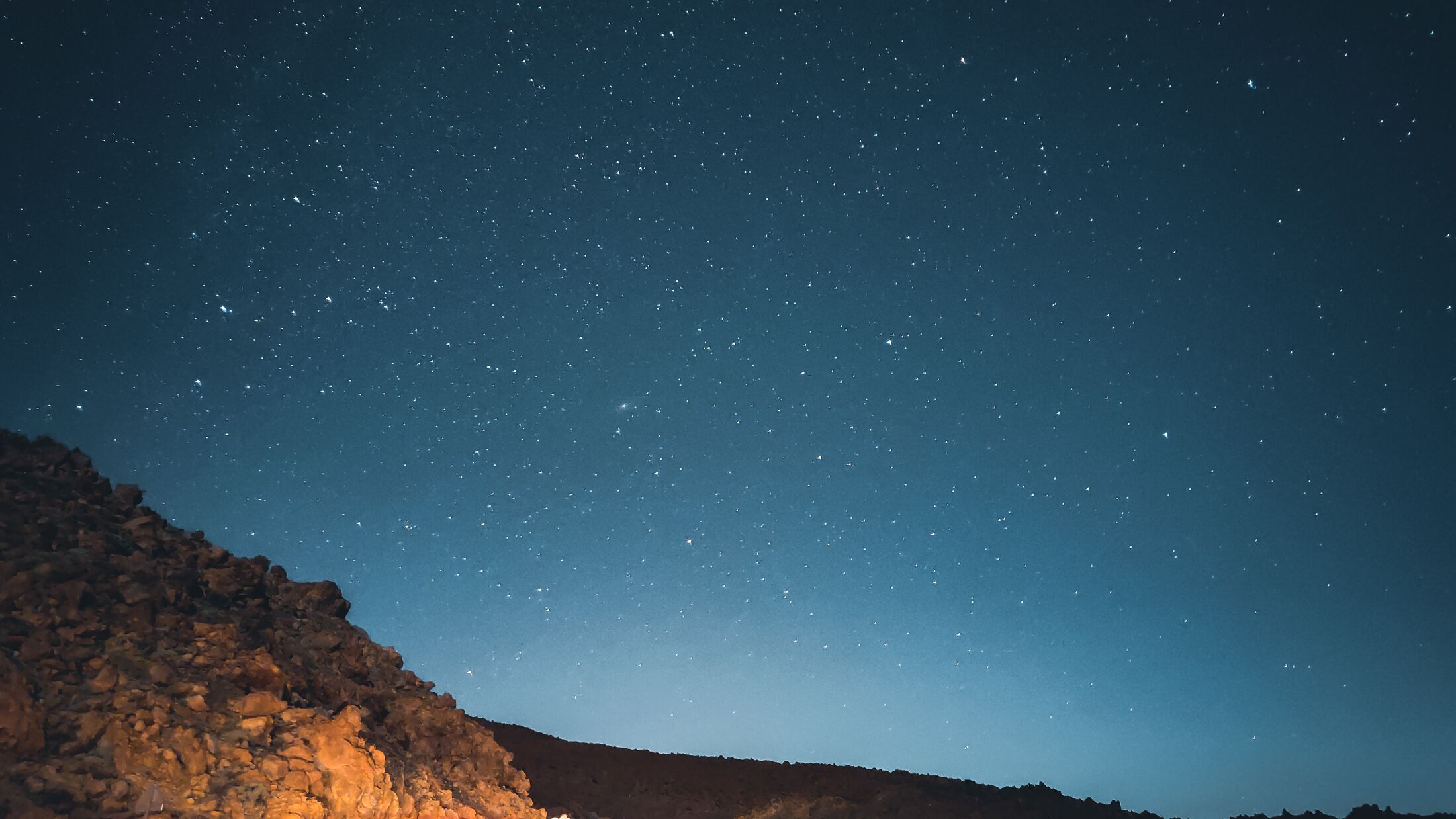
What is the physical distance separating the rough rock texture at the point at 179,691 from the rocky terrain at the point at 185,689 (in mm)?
22

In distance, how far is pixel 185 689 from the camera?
9.33 m

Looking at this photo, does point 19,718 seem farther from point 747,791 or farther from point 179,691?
point 747,791

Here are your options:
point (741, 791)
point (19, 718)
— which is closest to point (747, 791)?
point (741, 791)

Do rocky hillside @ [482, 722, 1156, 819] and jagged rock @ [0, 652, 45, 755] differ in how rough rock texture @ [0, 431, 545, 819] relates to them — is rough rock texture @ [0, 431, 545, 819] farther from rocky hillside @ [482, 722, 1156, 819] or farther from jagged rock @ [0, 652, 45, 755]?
rocky hillside @ [482, 722, 1156, 819]

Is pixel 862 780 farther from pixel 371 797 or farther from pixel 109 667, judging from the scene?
pixel 109 667

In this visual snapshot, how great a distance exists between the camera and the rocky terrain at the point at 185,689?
25.5 ft

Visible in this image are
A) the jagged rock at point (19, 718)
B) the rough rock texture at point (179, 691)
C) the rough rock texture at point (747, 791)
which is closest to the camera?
the jagged rock at point (19, 718)

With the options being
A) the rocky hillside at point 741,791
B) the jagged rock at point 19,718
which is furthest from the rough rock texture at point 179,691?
the rocky hillside at point 741,791

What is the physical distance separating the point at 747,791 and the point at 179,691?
19464 mm

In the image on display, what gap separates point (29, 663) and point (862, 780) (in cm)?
2378

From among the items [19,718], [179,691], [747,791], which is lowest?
[747,791]

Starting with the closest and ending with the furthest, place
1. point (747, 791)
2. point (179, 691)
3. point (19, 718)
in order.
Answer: point (19, 718) → point (179, 691) → point (747, 791)

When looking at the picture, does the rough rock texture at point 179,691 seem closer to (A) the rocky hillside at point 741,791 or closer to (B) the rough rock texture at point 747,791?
(B) the rough rock texture at point 747,791

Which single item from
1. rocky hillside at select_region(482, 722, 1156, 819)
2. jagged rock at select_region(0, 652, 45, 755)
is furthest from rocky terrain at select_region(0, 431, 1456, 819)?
rocky hillside at select_region(482, 722, 1156, 819)
